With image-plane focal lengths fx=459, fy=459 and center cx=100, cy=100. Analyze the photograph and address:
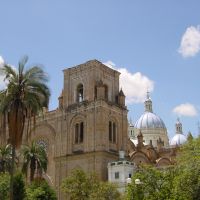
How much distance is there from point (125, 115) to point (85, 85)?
7.78 m

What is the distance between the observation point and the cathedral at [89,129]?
6078 cm

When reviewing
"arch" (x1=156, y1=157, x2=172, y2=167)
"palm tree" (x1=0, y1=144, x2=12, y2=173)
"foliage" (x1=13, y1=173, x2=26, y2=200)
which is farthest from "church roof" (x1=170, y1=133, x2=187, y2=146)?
"foliage" (x1=13, y1=173, x2=26, y2=200)

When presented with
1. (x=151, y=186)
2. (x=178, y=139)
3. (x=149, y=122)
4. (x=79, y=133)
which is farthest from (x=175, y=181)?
(x=178, y=139)

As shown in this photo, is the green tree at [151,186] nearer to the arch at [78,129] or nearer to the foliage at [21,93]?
the foliage at [21,93]

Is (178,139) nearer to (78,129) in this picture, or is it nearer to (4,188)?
(78,129)

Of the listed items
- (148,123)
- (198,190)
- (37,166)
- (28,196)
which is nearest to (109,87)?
(37,166)

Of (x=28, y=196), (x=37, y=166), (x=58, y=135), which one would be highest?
(x=58, y=135)

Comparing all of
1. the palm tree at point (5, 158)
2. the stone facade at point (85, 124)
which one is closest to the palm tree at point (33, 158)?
the palm tree at point (5, 158)

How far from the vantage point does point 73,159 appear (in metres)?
62.9

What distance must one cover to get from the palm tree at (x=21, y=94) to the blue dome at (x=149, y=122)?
3305 inches

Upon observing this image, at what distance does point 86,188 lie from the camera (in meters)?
49.4

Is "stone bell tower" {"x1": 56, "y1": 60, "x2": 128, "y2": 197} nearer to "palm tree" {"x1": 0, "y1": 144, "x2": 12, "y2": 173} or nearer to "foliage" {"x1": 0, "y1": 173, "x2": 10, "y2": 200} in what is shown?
"palm tree" {"x1": 0, "y1": 144, "x2": 12, "y2": 173}

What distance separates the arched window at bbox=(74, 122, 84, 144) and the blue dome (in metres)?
49.4

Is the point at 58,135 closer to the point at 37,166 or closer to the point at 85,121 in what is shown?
the point at 85,121
